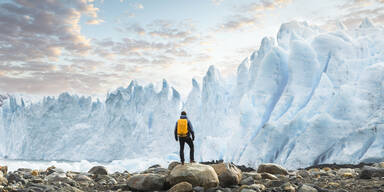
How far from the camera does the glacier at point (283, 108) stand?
1759cm

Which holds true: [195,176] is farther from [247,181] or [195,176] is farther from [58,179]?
[58,179]

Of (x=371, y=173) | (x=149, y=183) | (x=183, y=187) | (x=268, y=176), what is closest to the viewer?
(x=183, y=187)

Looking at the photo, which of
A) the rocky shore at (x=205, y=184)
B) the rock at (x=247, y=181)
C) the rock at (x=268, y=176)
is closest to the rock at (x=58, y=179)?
the rocky shore at (x=205, y=184)

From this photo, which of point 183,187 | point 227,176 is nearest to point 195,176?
point 183,187

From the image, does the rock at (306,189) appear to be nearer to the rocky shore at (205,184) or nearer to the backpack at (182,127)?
the rocky shore at (205,184)

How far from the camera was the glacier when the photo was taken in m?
17.6

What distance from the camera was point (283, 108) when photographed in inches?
872

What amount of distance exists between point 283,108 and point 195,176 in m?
16.6

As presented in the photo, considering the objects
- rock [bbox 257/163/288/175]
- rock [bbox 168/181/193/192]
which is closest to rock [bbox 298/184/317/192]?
rock [bbox 168/181/193/192]

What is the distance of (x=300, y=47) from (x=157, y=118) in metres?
22.7

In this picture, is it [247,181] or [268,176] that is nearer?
[247,181]

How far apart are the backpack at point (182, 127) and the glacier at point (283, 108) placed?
11.8m

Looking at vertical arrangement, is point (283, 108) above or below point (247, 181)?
above

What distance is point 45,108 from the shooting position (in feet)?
154
